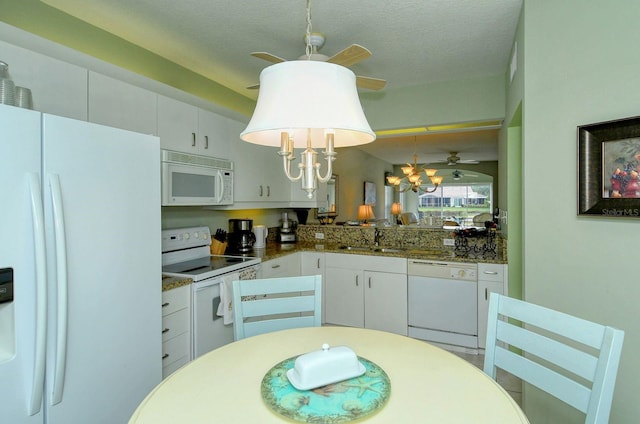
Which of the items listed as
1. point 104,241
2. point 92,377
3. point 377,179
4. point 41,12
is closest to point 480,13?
point 104,241

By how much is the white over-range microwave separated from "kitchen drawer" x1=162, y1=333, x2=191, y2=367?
931 mm

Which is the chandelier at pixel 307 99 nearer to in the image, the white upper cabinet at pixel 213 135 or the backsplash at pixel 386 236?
the white upper cabinet at pixel 213 135

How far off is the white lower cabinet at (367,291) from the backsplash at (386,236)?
543mm

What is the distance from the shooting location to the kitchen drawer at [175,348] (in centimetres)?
216

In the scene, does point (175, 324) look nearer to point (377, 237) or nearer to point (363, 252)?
point (363, 252)

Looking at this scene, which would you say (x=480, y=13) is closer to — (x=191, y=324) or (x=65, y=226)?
(x=65, y=226)

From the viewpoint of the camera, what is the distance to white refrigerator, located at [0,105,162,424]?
126 centimetres

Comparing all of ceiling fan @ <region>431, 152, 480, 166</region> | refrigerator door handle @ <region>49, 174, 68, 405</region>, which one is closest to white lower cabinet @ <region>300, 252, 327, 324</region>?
refrigerator door handle @ <region>49, 174, 68, 405</region>

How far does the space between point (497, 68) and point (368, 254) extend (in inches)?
81.8

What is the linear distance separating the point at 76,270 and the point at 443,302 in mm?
2823

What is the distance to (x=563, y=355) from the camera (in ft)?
3.84

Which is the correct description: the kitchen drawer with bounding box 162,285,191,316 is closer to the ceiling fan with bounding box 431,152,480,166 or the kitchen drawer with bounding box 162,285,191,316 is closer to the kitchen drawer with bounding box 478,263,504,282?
the kitchen drawer with bounding box 478,263,504,282

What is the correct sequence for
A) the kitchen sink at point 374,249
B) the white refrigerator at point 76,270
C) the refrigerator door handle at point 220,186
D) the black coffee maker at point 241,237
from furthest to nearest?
the kitchen sink at point 374,249 < the black coffee maker at point 241,237 < the refrigerator door handle at point 220,186 < the white refrigerator at point 76,270

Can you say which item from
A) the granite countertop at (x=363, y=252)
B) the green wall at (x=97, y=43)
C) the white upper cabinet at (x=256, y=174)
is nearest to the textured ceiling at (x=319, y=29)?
the green wall at (x=97, y=43)
